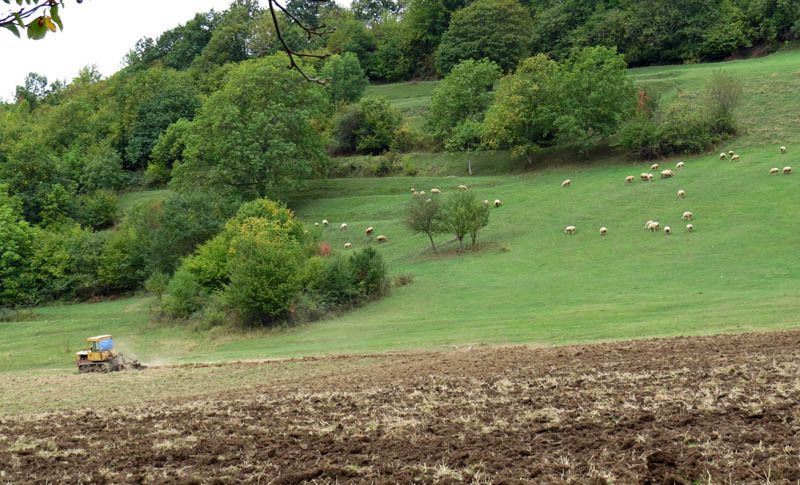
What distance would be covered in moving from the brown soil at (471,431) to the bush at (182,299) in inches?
976

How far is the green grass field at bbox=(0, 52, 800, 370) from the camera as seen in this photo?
91.1 feet

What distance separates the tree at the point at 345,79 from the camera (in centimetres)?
9406

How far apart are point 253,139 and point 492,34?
4890cm

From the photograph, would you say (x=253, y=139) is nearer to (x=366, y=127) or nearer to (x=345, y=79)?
(x=366, y=127)

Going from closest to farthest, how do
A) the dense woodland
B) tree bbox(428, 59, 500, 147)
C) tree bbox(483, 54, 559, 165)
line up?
1. the dense woodland
2. tree bbox(483, 54, 559, 165)
3. tree bbox(428, 59, 500, 147)

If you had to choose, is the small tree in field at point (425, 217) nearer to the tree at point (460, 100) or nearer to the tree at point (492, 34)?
the tree at point (460, 100)

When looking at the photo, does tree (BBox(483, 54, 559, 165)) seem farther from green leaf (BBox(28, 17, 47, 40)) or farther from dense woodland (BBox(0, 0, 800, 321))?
green leaf (BBox(28, 17, 47, 40))

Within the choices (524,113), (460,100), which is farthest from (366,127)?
(524,113)

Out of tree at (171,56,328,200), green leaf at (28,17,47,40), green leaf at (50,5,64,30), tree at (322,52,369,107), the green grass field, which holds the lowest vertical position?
the green grass field

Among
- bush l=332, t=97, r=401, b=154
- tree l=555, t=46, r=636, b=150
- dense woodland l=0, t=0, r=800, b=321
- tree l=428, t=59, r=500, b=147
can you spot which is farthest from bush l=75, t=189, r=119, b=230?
tree l=555, t=46, r=636, b=150

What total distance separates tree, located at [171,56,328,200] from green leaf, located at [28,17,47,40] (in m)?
59.2

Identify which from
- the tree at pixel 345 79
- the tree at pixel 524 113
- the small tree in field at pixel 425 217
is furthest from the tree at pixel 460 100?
the small tree in field at pixel 425 217

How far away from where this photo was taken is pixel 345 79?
96438 millimetres

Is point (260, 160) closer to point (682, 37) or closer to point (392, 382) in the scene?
point (392, 382)
